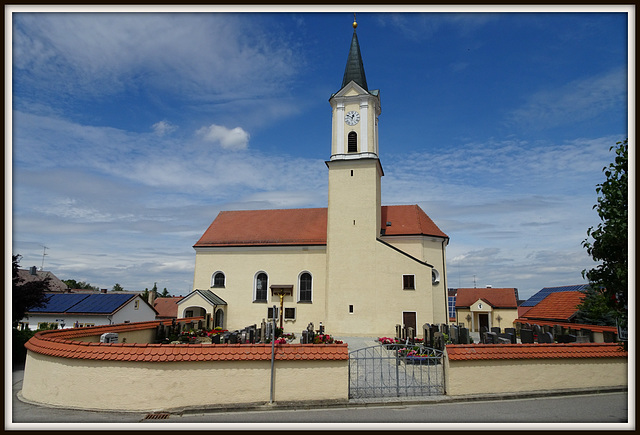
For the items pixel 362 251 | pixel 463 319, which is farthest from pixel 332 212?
pixel 463 319

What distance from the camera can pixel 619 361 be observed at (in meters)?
11.7

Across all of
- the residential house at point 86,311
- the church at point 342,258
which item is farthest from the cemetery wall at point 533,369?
the residential house at point 86,311

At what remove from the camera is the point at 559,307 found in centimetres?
2695

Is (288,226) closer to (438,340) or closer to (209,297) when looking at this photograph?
(209,297)

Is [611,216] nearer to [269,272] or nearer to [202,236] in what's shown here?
[269,272]

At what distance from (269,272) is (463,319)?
20493 millimetres

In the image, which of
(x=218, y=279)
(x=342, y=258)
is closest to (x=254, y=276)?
(x=218, y=279)

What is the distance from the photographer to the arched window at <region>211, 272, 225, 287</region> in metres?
33.1

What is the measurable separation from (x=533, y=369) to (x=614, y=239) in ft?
17.3

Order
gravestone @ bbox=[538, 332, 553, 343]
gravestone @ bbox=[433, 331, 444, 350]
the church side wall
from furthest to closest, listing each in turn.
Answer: the church side wall < gravestone @ bbox=[433, 331, 444, 350] < gravestone @ bbox=[538, 332, 553, 343]

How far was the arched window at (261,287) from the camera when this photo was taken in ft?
105

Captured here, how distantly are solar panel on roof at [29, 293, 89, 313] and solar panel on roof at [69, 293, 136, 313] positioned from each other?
0.59 meters

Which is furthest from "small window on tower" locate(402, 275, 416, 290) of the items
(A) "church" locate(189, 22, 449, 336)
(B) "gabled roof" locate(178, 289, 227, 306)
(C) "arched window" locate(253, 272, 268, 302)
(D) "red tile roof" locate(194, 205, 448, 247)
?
(B) "gabled roof" locate(178, 289, 227, 306)

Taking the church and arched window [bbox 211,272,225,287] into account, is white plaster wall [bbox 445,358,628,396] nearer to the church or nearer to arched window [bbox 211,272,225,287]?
the church
